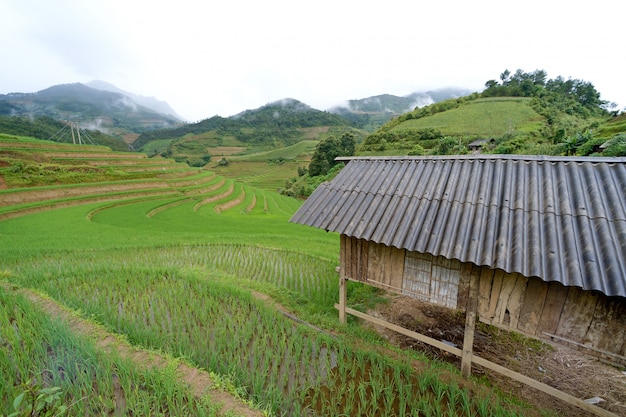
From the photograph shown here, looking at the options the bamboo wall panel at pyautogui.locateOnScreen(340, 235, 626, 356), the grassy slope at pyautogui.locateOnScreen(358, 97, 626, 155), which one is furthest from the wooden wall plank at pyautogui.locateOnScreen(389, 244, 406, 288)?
the grassy slope at pyautogui.locateOnScreen(358, 97, 626, 155)

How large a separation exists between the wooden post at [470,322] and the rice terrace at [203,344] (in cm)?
19

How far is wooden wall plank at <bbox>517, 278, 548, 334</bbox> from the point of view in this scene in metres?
3.20

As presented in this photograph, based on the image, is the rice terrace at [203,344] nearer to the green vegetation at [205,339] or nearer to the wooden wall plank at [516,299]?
the green vegetation at [205,339]

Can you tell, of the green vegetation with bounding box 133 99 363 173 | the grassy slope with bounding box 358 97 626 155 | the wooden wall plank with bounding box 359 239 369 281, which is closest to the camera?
the wooden wall plank with bounding box 359 239 369 281

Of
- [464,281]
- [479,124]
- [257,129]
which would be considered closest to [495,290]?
[464,281]

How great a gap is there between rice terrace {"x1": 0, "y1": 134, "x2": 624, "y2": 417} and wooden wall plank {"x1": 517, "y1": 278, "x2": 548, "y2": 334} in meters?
1.02

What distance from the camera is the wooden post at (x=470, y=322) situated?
145 inches

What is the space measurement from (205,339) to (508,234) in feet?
15.4

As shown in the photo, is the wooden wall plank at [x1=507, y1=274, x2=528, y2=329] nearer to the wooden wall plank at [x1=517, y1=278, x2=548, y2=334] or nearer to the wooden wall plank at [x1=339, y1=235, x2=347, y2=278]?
the wooden wall plank at [x1=517, y1=278, x2=548, y2=334]

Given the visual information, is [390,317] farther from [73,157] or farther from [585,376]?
[73,157]

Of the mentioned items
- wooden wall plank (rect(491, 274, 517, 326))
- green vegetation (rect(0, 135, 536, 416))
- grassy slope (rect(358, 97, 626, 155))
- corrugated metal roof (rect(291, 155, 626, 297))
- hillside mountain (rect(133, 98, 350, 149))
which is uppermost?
hillside mountain (rect(133, 98, 350, 149))

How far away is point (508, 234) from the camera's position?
3.04m

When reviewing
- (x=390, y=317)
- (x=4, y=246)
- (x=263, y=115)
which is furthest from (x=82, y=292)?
(x=263, y=115)

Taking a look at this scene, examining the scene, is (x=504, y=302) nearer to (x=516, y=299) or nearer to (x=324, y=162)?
(x=516, y=299)
